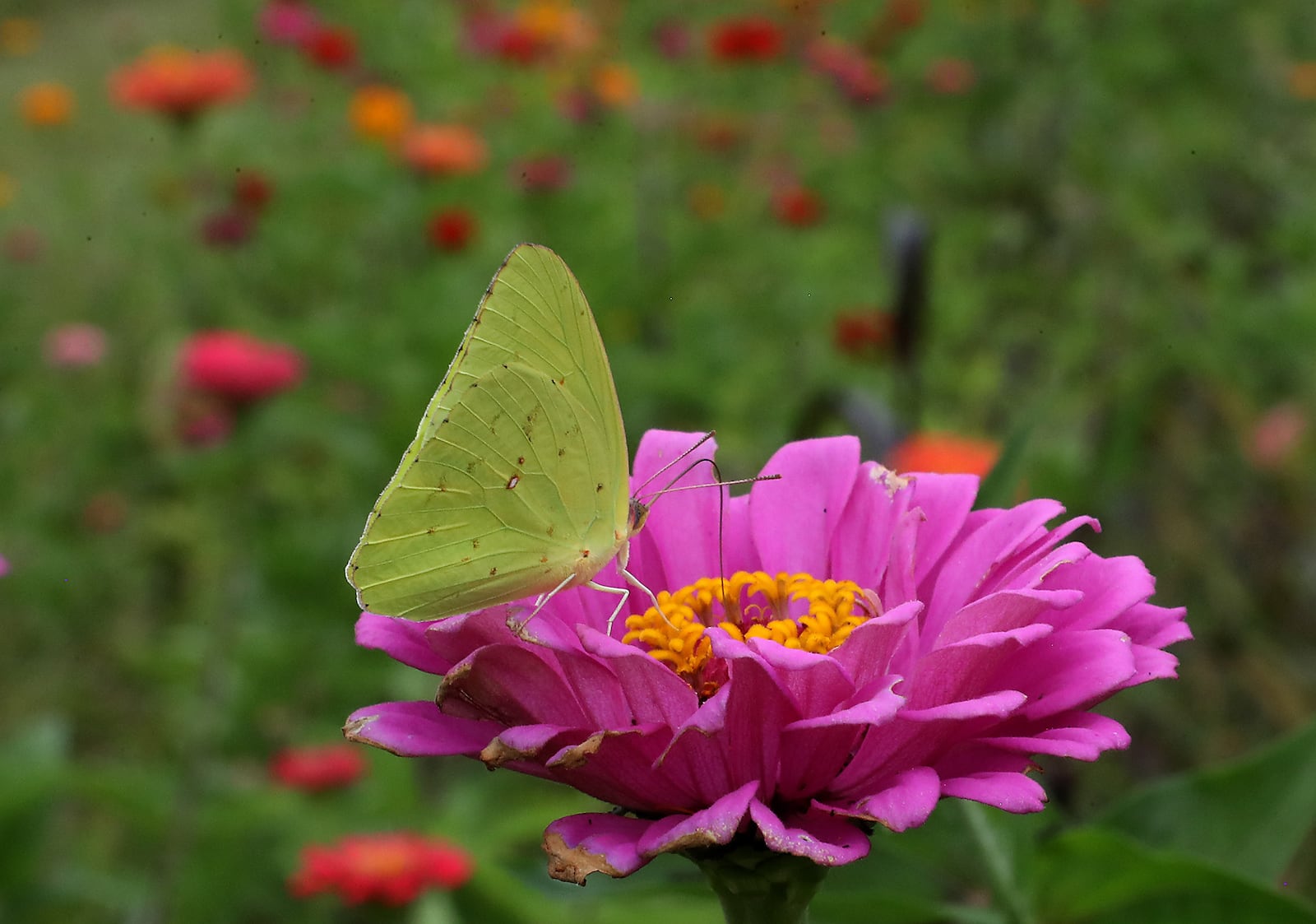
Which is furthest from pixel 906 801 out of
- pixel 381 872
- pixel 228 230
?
pixel 228 230

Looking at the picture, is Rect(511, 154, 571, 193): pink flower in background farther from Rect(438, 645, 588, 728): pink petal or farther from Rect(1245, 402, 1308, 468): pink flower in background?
Rect(438, 645, 588, 728): pink petal

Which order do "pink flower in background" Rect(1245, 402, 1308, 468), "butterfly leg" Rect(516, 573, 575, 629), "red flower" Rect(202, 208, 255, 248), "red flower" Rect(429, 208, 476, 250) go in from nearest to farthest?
1. "butterfly leg" Rect(516, 573, 575, 629)
2. "pink flower in background" Rect(1245, 402, 1308, 468)
3. "red flower" Rect(429, 208, 476, 250)
4. "red flower" Rect(202, 208, 255, 248)

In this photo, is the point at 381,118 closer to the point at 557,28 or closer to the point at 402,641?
the point at 557,28

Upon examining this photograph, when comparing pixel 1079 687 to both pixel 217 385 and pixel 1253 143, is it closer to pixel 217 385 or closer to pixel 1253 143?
pixel 217 385

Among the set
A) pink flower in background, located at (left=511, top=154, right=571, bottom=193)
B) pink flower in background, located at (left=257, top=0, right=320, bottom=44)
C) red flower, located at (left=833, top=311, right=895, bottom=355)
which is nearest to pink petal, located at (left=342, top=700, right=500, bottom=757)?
red flower, located at (left=833, top=311, right=895, bottom=355)

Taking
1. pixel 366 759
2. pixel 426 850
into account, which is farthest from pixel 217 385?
pixel 426 850
